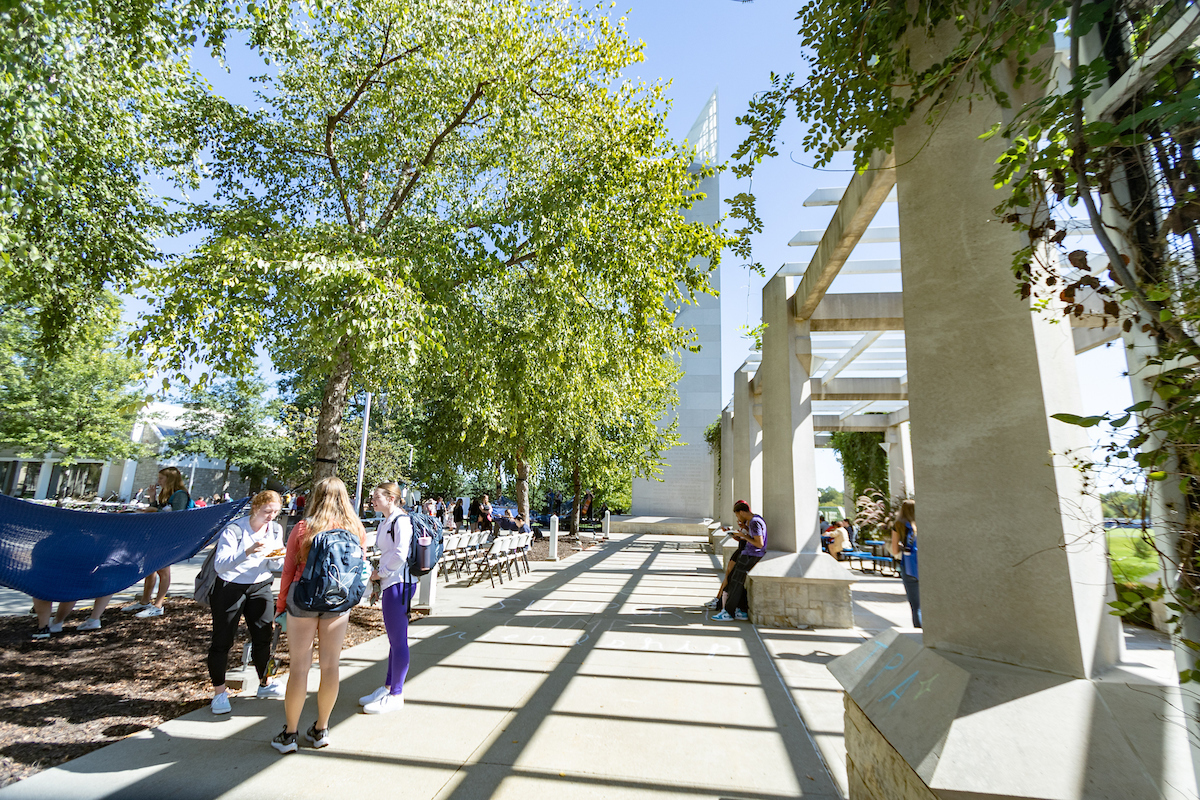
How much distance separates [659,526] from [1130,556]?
30.8 meters

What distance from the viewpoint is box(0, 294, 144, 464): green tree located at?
24141 millimetres

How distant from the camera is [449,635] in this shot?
6996 mm

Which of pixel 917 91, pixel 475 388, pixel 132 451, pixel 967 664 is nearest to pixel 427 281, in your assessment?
pixel 475 388

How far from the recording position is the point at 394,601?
455cm

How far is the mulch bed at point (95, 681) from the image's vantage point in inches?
148

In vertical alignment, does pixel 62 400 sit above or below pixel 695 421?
below

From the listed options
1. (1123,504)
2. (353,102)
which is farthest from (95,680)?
(1123,504)

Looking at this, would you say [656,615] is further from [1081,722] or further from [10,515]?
[10,515]

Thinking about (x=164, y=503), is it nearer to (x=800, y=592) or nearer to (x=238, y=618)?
(x=238, y=618)

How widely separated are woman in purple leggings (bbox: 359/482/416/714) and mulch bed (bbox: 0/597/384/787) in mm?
1408

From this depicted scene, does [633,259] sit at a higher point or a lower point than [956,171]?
higher

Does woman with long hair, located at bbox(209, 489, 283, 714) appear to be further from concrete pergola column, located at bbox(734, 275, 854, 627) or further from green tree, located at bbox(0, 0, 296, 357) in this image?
concrete pergola column, located at bbox(734, 275, 854, 627)

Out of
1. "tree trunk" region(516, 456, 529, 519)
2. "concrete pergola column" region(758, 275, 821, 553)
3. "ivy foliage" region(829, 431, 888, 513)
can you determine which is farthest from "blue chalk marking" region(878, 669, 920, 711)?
"ivy foliage" region(829, 431, 888, 513)

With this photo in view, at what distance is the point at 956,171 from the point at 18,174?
21.0ft
